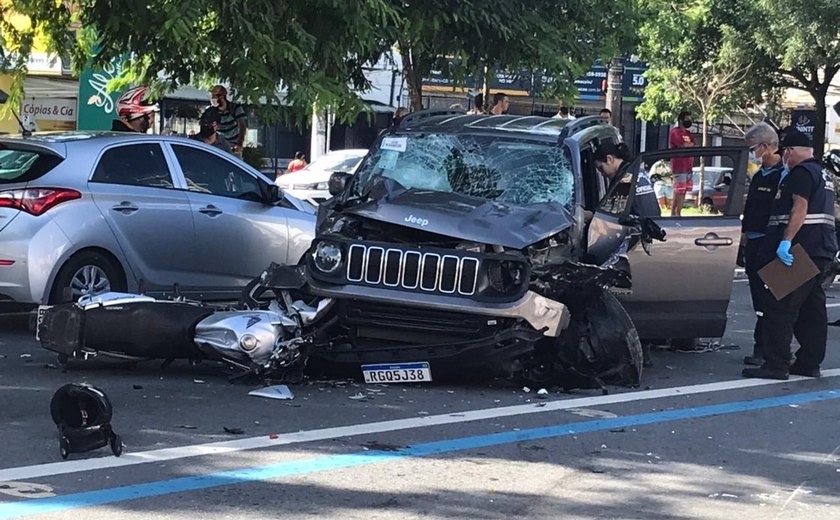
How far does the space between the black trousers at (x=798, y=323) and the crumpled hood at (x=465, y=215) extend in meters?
2.00

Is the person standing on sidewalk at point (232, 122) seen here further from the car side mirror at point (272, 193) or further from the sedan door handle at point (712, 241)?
the sedan door handle at point (712, 241)

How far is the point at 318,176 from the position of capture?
20438 mm

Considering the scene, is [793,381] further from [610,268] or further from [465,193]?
[465,193]

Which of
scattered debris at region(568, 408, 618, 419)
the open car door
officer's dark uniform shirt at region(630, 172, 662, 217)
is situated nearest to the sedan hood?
officer's dark uniform shirt at region(630, 172, 662, 217)

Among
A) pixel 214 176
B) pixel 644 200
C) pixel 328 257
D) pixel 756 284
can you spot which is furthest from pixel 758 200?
pixel 214 176

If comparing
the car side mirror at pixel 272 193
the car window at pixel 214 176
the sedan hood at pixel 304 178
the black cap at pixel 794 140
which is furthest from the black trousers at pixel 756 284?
the sedan hood at pixel 304 178

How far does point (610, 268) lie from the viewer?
25.8 feet

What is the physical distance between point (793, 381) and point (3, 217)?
20.1ft

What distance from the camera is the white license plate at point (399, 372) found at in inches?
304

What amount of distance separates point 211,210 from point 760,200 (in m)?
4.58

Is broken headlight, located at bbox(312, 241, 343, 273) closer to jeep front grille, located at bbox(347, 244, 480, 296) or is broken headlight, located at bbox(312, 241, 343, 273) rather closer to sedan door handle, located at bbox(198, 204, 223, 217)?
jeep front grille, located at bbox(347, 244, 480, 296)

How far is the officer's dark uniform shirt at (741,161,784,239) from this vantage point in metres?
9.31

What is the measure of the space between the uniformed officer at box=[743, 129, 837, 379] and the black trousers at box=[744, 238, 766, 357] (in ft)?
0.26

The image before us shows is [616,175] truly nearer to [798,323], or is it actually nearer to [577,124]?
[577,124]
